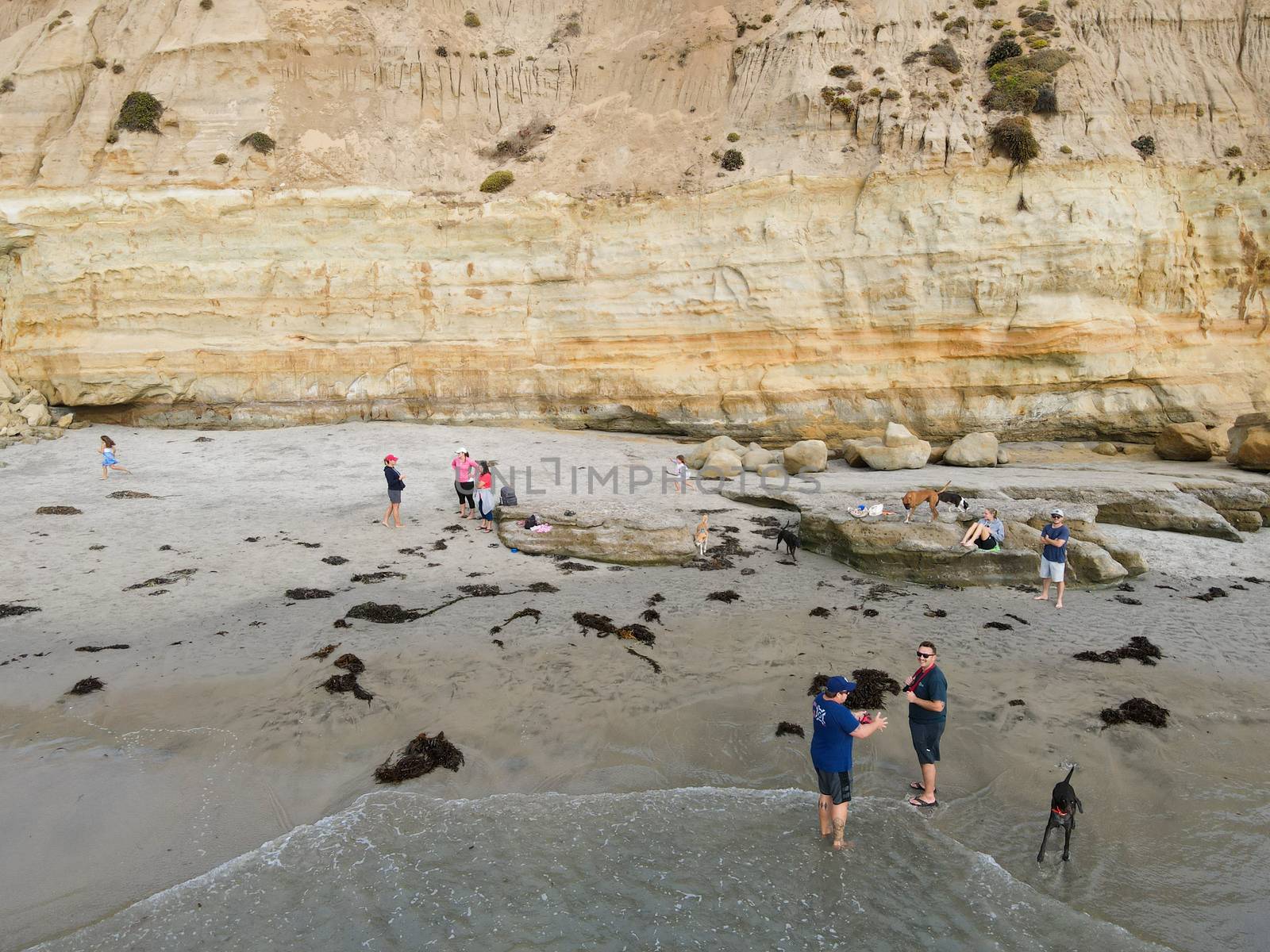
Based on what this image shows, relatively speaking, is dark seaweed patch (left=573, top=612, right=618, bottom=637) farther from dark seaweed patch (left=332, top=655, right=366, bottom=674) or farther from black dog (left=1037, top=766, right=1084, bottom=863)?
black dog (left=1037, top=766, right=1084, bottom=863)

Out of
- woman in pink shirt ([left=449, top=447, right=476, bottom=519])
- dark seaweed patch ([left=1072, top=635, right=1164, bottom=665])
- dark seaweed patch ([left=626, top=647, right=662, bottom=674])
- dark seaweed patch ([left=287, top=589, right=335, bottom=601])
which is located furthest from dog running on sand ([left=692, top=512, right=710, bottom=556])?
dark seaweed patch ([left=287, top=589, right=335, bottom=601])

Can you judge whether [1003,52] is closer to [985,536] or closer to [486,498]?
[985,536]

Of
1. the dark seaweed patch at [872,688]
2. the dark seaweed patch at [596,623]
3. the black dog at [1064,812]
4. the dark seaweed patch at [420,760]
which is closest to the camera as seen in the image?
the black dog at [1064,812]

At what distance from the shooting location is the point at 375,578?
487 inches

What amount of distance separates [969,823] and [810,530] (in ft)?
26.1

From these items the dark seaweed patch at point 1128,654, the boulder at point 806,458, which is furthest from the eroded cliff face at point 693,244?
the dark seaweed patch at point 1128,654

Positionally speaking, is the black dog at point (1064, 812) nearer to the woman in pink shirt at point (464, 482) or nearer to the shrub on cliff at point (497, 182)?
the woman in pink shirt at point (464, 482)

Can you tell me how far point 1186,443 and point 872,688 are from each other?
62.6 ft

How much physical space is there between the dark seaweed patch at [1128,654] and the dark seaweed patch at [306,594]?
441 inches

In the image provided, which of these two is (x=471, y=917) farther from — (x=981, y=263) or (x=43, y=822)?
(x=981, y=263)

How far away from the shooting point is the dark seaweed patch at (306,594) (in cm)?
1130

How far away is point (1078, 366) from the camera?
2384 cm

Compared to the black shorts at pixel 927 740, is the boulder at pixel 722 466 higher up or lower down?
higher up

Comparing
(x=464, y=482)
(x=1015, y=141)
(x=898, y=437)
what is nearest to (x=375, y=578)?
(x=464, y=482)
